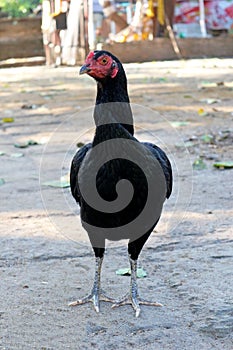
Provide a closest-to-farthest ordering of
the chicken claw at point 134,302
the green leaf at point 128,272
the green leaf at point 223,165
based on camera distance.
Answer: the chicken claw at point 134,302 → the green leaf at point 128,272 → the green leaf at point 223,165

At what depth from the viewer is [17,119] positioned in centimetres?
772

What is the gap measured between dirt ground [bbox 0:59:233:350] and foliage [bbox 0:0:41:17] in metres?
12.5

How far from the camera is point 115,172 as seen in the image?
262cm

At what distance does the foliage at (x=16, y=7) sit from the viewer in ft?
63.2

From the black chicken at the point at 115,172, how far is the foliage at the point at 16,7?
17.2 meters

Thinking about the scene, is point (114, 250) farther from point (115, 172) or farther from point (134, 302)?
point (115, 172)

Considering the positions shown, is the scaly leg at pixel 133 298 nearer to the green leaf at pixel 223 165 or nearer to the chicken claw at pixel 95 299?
the chicken claw at pixel 95 299

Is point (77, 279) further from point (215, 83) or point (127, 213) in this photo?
point (215, 83)

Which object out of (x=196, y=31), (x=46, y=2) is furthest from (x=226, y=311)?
(x=196, y=31)

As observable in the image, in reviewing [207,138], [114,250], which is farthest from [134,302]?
[207,138]

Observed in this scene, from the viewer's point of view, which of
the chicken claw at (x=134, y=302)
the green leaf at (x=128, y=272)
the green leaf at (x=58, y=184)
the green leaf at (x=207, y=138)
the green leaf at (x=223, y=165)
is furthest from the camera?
the green leaf at (x=207, y=138)

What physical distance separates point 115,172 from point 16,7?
698 inches

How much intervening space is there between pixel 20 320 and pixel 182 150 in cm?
333

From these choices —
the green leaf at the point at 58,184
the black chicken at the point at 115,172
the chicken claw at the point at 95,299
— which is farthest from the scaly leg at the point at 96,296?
the green leaf at the point at 58,184
